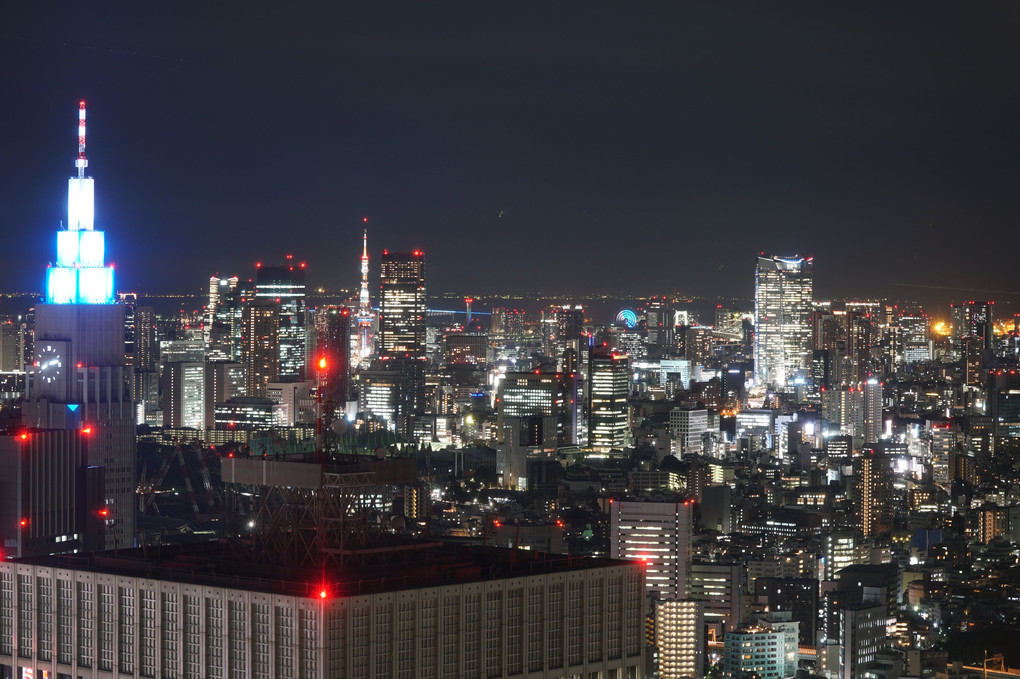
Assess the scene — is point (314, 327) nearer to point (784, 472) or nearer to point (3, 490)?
point (784, 472)

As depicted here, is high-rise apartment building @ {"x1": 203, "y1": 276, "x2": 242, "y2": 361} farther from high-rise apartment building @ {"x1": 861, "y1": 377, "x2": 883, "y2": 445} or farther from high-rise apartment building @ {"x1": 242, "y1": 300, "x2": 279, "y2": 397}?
high-rise apartment building @ {"x1": 861, "y1": 377, "x2": 883, "y2": 445}

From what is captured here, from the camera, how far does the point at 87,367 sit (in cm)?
2341

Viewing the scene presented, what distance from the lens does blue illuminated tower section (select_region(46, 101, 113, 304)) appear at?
71.0ft

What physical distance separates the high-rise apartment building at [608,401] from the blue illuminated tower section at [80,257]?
86.0ft

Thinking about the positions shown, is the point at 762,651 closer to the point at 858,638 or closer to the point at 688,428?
the point at 858,638

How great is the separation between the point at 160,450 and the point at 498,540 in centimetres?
1340

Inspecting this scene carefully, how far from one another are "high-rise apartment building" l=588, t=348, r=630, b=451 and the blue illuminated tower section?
26.2 metres

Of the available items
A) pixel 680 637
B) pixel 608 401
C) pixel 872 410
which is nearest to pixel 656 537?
pixel 680 637

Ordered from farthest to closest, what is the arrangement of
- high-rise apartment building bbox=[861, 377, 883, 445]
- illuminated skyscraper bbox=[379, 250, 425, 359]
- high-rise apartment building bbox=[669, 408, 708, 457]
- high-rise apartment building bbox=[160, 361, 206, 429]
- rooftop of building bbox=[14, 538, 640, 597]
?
illuminated skyscraper bbox=[379, 250, 425, 359]
high-rise apartment building bbox=[861, 377, 883, 445]
high-rise apartment building bbox=[669, 408, 708, 457]
high-rise apartment building bbox=[160, 361, 206, 429]
rooftop of building bbox=[14, 538, 640, 597]

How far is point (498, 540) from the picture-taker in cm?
2428

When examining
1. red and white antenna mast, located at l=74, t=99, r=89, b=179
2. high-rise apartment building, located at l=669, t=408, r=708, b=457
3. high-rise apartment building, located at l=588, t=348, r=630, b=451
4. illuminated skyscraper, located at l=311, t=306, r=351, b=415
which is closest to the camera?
red and white antenna mast, located at l=74, t=99, r=89, b=179

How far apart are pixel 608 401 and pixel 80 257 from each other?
2858 cm

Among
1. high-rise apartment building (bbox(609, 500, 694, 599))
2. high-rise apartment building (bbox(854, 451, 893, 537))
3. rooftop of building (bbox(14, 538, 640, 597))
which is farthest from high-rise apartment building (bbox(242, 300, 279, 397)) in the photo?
rooftop of building (bbox(14, 538, 640, 597))

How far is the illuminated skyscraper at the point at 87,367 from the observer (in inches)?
890
